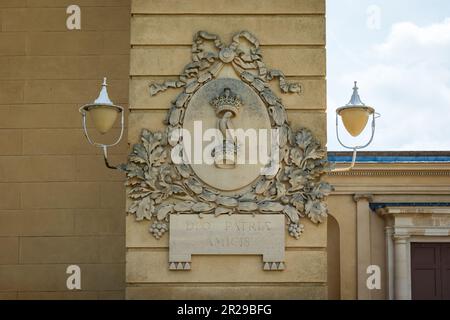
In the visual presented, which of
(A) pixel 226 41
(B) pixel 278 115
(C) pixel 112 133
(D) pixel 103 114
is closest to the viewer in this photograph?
(D) pixel 103 114

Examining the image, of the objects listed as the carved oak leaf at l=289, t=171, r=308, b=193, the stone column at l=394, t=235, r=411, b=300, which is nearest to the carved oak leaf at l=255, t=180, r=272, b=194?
the carved oak leaf at l=289, t=171, r=308, b=193

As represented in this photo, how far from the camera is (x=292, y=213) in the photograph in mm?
8086

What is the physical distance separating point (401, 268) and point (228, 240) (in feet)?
33.1

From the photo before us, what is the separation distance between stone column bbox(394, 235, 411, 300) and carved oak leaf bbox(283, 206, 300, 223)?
9.85m

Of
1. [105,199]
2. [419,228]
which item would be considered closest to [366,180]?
[419,228]

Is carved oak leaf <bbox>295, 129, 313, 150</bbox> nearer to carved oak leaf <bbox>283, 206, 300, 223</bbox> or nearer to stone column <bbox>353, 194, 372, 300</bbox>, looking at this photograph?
carved oak leaf <bbox>283, 206, 300, 223</bbox>

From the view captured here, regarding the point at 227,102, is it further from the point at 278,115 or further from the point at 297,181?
the point at 297,181

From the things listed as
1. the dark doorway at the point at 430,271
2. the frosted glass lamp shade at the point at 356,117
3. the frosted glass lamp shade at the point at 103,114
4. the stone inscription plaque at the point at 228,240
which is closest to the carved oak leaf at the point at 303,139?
the frosted glass lamp shade at the point at 356,117

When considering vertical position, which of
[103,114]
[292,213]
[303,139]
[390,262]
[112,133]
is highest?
[112,133]

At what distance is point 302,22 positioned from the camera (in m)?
8.35

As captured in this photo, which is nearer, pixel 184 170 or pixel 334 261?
pixel 184 170

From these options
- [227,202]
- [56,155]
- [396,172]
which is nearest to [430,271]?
[396,172]

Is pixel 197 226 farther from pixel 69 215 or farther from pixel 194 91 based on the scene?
pixel 69 215
